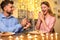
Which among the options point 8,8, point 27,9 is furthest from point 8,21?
point 27,9

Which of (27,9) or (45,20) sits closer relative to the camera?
(45,20)

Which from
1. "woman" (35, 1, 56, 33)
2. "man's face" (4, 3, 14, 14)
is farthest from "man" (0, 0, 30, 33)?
"woman" (35, 1, 56, 33)

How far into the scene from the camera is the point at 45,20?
2.44 meters

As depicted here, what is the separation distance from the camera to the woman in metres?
2.37

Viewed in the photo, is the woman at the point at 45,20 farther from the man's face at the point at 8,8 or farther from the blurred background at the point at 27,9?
the man's face at the point at 8,8

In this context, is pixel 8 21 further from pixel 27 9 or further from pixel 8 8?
pixel 27 9

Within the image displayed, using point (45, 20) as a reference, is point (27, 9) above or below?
above

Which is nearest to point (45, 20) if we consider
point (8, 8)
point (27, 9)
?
point (27, 9)

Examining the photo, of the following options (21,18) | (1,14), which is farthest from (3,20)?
(21,18)

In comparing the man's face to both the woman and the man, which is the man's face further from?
the woman

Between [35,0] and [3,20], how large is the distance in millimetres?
528

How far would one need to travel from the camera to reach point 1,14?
241 cm

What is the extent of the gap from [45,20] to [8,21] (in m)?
0.42

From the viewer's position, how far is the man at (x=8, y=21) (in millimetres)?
2373
